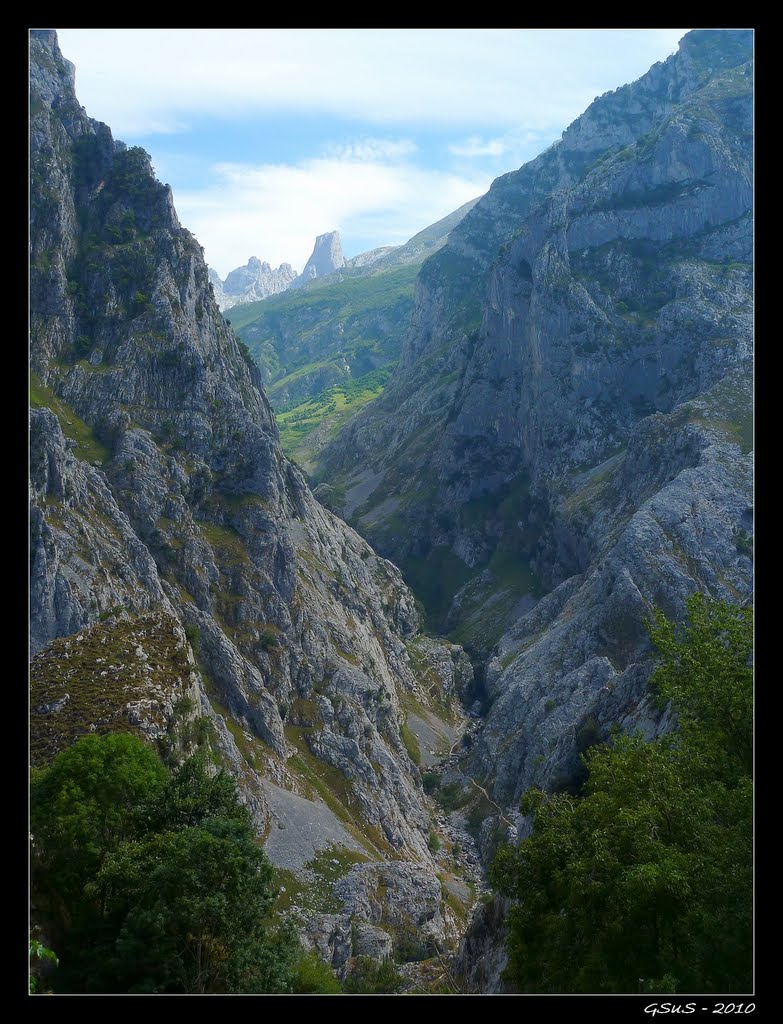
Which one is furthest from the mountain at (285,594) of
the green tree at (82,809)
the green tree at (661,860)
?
the green tree at (661,860)

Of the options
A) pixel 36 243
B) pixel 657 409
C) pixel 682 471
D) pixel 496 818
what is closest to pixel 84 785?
pixel 496 818

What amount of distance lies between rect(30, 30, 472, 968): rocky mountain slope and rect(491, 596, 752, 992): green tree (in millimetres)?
35852

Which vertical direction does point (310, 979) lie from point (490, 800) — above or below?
above

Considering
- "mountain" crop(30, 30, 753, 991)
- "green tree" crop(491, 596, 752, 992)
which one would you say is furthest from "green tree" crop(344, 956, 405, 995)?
"green tree" crop(491, 596, 752, 992)

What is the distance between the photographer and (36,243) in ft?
415

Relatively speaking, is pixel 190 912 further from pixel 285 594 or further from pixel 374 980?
pixel 285 594

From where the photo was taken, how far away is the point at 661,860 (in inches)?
1103

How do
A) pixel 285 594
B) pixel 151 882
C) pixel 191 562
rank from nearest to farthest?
pixel 151 882
pixel 191 562
pixel 285 594

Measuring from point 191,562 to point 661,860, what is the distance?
92.5m

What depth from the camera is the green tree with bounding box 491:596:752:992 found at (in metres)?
26.8

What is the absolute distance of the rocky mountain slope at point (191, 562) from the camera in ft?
280

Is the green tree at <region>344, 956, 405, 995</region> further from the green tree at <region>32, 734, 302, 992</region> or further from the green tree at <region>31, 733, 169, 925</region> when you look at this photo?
the green tree at <region>31, 733, 169, 925</region>

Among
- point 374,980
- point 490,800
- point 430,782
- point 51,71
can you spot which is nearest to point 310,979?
point 374,980

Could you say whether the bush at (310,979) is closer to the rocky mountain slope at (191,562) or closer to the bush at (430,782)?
the rocky mountain slope at (191,562)
